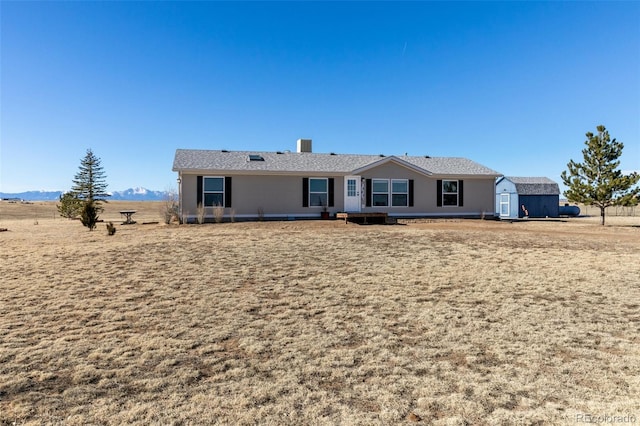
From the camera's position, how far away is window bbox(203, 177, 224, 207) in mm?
20344

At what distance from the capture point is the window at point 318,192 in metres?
22.0

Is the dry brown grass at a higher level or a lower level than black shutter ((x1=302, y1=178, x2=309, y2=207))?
lower

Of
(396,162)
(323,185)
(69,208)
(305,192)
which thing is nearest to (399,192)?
(396,162)

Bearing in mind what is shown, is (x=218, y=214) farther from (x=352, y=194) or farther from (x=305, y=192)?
(x=352, y=194)

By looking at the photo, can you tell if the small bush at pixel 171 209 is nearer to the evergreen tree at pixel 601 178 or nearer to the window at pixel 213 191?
the window at pixel 213 191

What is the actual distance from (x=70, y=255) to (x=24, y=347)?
20.1ft

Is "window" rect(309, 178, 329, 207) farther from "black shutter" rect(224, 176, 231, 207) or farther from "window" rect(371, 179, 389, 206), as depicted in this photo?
"black shutter" rect(224, 176, 231, 207)

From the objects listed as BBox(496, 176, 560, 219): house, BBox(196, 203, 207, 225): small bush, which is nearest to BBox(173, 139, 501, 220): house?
BBox(196, 203, 207, 225): small bush

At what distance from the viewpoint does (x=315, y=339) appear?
16.4 ft

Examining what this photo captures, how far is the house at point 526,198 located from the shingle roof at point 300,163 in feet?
23.8

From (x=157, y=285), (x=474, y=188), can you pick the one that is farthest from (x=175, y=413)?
(x=474, y=188)

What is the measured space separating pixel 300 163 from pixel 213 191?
17.3 ft

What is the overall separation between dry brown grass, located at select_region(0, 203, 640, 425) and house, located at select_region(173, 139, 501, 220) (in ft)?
34.9

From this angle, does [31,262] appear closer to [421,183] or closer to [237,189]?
[237,189]
